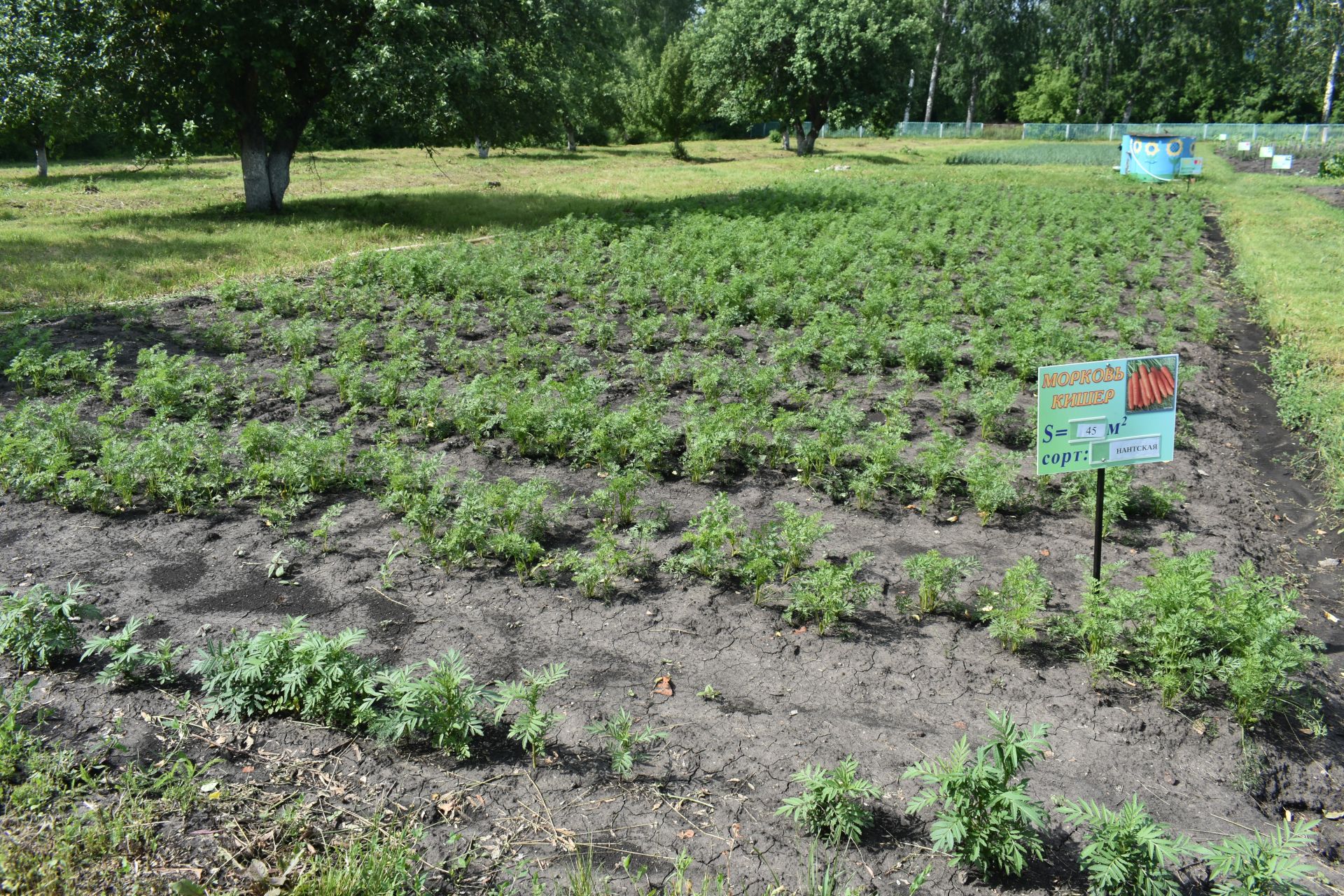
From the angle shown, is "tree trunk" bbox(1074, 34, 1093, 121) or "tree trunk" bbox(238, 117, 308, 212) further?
"tree trunk" bbox(1074, 34, 1093, 121)

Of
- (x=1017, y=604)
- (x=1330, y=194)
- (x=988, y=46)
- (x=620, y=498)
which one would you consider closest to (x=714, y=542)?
(x=620, y=498)

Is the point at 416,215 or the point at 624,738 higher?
the point at 416,215

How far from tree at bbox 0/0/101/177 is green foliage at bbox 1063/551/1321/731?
18.3 meters

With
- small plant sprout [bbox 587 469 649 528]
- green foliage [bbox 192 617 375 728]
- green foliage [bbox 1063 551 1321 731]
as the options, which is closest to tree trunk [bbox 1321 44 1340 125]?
green foliage [bbox 1063 551 1321 731]

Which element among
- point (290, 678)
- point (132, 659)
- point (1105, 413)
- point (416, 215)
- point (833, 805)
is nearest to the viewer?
point (833, 805)

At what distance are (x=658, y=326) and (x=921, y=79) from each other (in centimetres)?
6435

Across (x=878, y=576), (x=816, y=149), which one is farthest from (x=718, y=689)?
(x=816, y=149)

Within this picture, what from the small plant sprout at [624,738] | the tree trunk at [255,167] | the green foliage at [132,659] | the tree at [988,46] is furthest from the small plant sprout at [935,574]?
the tree at [988,46]

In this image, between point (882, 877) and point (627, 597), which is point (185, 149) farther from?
point (882, 877)

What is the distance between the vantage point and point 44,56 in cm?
1592

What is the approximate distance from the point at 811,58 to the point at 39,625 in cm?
3754

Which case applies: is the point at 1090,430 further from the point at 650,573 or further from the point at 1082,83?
the point at 1082,83

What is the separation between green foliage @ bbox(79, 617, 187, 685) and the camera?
13.7ft

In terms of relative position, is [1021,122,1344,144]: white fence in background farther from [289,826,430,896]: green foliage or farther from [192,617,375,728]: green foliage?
[289,826,430,896]: green foliage
